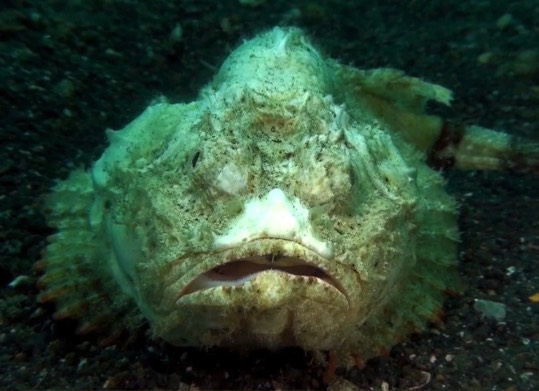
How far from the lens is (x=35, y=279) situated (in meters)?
3.40

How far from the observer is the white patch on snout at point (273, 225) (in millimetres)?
2164

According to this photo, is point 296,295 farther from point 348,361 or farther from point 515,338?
point 515,338

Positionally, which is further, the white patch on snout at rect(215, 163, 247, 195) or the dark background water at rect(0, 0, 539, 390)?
the dark background water at rect(0, 0, 539, 390)

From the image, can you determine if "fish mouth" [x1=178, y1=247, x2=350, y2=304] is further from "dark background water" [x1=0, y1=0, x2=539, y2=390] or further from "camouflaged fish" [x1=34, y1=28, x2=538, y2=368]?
"dark background water" [x1=0, y1=0, x2=539, y2=390]

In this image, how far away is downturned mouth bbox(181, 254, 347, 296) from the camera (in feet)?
7.32

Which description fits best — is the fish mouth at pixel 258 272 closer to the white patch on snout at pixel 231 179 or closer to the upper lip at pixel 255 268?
the upper lip at pixel 255 268

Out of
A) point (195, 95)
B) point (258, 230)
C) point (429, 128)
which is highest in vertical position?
point (429, 128)

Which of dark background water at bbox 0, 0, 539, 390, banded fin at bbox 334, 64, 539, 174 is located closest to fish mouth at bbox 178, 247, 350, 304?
dark background water at bbox 0, 0, 539, 390

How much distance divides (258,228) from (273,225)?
6cm

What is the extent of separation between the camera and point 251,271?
7.50 feet

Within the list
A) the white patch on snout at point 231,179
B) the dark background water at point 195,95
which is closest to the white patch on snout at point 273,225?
the white patch on snout at point 231,179

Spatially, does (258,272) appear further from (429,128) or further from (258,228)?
(429,128)

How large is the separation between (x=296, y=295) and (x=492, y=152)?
3166 mm

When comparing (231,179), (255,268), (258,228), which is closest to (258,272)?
(255,268)
